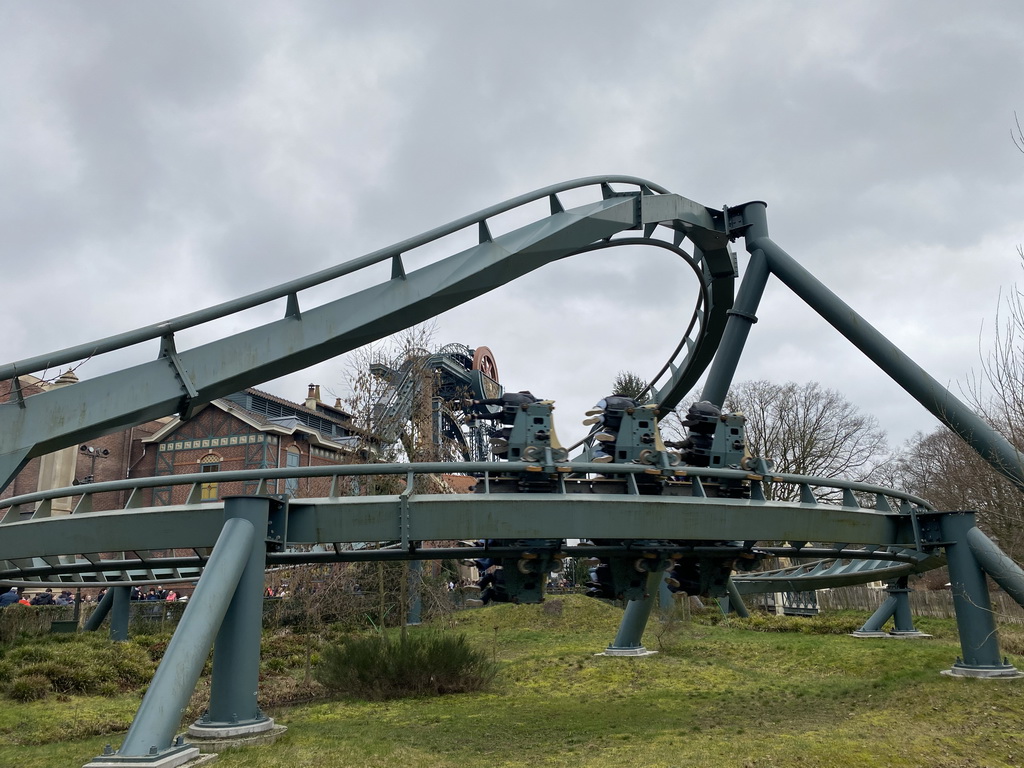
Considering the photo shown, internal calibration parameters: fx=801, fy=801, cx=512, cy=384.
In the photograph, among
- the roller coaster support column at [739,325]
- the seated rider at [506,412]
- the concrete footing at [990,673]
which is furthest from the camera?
the roller coaster support column at [739,325]

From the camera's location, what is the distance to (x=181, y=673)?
23.8ft

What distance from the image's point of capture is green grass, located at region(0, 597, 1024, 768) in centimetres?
863

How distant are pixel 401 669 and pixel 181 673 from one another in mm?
7012

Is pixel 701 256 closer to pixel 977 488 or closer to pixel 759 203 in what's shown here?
pixel 759 203

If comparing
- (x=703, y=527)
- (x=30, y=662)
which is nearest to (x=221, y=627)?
(x=703, y=527)

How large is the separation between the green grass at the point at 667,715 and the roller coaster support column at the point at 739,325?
5.79 meters

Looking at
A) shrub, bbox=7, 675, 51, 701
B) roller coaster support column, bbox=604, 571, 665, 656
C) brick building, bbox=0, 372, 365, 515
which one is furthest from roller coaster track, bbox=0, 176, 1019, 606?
brick building, bbox=0, 372, 365, 515

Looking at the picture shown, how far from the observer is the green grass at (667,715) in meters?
8.63

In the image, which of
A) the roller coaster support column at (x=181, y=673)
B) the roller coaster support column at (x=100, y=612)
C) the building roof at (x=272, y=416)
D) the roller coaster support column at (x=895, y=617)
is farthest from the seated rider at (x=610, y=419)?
the building roof at (x=272, y=416)

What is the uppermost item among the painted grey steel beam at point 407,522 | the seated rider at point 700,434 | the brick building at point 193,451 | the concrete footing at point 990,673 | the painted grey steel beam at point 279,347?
the brick building at point 193,451

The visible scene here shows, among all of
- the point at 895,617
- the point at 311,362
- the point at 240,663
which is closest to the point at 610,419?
the point at 311,362

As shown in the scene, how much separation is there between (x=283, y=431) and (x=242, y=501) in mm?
29929

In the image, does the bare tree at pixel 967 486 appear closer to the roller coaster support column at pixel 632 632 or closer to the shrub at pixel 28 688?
the roller coaster support column at pixel 632 632

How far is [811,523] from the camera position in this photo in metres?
11.4
